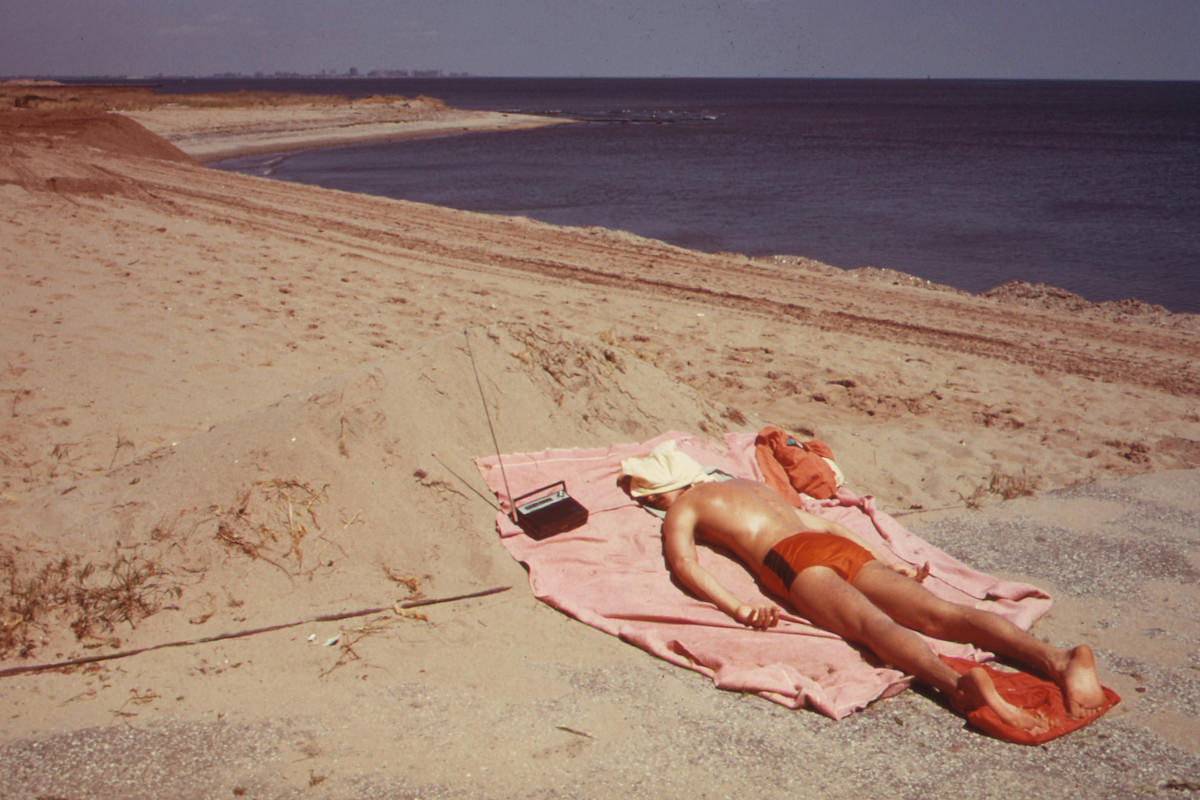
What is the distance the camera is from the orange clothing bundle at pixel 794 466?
5402 millimetres

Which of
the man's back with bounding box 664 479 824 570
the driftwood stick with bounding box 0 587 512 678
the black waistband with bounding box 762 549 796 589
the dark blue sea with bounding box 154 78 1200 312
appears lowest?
the driftwood stick with bounding box 0 587 512 678

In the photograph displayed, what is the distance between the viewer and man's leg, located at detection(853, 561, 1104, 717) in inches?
131

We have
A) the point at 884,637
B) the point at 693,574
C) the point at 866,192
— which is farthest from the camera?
the point at 866,192

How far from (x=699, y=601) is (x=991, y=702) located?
141 centimetres

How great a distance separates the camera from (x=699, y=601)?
13.6 ft

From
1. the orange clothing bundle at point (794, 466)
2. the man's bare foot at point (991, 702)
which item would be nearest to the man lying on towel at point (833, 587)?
the man's bare foot at point (991, 702)

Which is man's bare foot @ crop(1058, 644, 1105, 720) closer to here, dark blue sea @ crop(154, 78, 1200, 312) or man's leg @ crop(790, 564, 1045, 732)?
man's leg @ crop(790, 564, 1045, 732)

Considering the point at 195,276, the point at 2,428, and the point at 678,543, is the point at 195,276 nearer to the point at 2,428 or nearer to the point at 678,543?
the point at 2,428

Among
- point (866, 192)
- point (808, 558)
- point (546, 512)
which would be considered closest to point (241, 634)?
point (546, 512)

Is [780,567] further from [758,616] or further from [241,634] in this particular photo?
[241,634]

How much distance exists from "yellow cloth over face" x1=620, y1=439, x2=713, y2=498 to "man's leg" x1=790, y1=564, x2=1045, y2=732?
1.11 m

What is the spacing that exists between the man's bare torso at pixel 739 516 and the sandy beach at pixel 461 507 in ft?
2.97

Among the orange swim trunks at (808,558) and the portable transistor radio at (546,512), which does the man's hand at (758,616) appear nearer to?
the orange swim trunks at (808,558)

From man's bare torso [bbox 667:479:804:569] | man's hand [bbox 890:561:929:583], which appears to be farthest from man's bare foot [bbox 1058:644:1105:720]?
man's bare torso [bbox 667:479:804:569]
